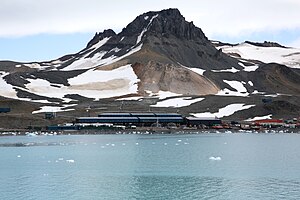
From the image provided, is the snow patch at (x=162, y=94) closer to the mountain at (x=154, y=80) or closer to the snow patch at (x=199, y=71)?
the mountain at (x=154, y=80)

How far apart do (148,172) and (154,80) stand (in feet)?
333

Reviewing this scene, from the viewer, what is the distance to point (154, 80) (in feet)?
461

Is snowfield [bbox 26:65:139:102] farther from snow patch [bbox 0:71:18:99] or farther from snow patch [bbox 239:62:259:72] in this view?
snow patch [bbox 239:62:259:72]

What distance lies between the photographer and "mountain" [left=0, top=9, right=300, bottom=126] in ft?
364

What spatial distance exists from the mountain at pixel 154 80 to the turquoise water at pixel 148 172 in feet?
143

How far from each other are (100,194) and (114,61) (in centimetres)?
13056

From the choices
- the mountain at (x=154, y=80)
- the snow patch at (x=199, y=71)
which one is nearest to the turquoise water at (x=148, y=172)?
the mountain at (x=154, y=80)

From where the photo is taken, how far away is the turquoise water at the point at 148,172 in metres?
31.2

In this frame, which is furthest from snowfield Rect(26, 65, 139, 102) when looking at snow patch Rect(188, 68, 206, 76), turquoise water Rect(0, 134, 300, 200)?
turquoise water Rect(0, 134, 300, 200)

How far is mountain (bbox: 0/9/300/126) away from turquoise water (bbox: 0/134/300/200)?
43.7 m

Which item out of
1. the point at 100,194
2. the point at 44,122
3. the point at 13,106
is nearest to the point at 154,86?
the point at 13,106

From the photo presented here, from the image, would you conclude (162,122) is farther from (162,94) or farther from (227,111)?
(162,94)

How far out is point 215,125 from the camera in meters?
98.9

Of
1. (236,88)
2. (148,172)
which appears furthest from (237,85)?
(148,172)
